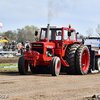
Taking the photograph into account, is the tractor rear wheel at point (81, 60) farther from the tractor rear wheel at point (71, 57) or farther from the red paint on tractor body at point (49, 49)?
the red paint on tractor body at point (49, 49)

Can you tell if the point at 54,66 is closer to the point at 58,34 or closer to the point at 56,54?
the point at 56,54

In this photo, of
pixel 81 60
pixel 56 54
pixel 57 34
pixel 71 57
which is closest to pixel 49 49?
pixel 56 54

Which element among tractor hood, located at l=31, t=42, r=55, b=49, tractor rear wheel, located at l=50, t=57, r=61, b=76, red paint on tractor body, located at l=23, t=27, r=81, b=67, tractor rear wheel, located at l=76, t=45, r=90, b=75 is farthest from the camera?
tractor rear wheel, located at l=76, t=45, r=90, b=75

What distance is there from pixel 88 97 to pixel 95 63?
8.41 metres

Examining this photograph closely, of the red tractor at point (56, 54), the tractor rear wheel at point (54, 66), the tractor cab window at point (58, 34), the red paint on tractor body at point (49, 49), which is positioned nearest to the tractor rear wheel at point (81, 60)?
the red tractor at point (56, 54)

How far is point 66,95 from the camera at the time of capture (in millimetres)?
5930

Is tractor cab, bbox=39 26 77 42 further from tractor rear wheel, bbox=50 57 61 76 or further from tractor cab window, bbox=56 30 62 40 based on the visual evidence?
tractor rear wheel, bbox=50 57 61 76

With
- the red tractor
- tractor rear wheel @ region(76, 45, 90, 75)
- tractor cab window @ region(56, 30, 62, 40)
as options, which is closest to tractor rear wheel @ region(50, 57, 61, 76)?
the red tractor

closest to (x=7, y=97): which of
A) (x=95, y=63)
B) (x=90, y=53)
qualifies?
(x=90, y=53)

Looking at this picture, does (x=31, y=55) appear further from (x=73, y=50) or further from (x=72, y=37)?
(x=72, y=37)

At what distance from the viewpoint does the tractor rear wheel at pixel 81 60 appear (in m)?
11.2

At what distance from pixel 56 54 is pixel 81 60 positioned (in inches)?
54.8

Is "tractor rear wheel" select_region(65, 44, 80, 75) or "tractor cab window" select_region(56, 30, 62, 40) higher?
"tractor cab window" select_region(56, 30, 62, 40)

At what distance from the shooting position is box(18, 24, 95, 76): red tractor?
1061 centimetres
